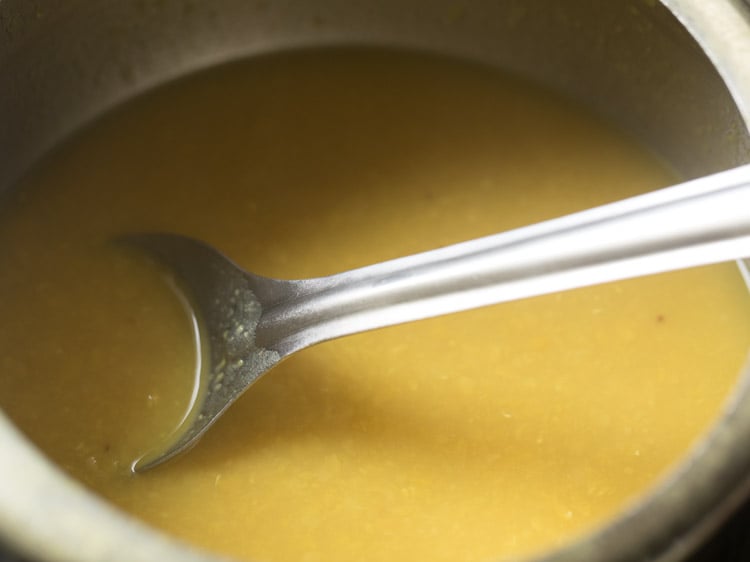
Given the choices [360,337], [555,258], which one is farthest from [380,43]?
[555,258]

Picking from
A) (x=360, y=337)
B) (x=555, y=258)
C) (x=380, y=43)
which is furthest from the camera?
(x=380, y=43)

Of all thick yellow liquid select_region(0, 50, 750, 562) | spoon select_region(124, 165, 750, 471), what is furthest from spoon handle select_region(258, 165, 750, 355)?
thick yellow liquid select_region(0, 50, 750, 562)

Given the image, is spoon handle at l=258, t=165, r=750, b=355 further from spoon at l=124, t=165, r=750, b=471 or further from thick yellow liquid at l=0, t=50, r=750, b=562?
thick yellow liquid at l=0, t=50, r=750, b=562

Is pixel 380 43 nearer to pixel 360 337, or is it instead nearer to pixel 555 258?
pixel 360 337

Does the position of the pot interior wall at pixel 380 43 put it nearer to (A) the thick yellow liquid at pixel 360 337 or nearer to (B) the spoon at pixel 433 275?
(A) the thick yellow liquid at pixel 360 337

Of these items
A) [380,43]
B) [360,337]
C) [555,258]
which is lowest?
[555,258]

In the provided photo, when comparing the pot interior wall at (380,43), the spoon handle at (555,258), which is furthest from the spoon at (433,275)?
the pot interior wall at (380,43)

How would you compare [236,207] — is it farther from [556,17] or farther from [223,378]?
[556,17]
